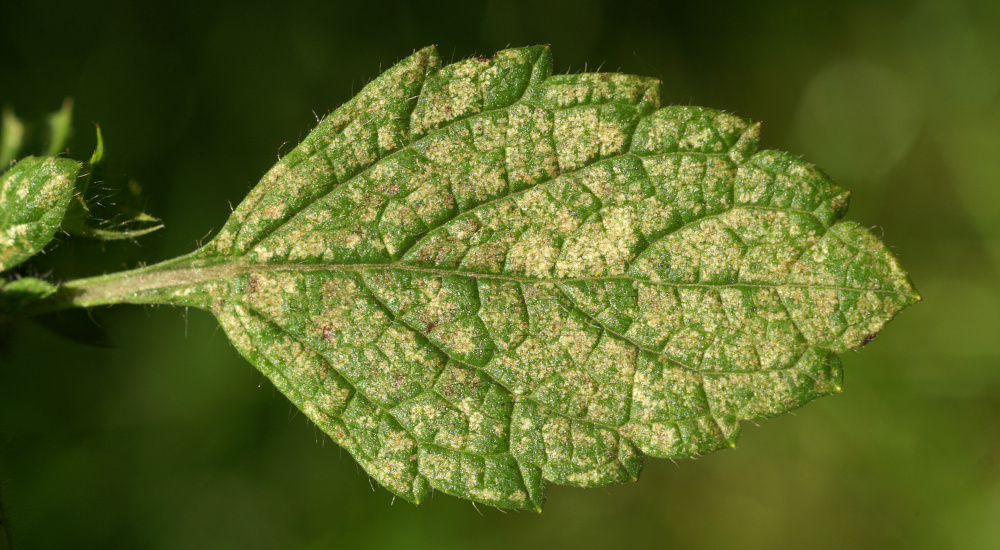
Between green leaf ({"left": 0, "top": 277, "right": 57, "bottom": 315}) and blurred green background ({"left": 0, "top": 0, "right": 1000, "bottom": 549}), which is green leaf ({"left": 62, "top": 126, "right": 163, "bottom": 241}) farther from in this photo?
blurred green background ({"left": 0, "top": 0, "right": 1000, "bottom": 549})

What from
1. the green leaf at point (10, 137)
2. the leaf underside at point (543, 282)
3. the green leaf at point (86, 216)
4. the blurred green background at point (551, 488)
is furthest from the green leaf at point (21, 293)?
the blurred green background at point (551, 488)

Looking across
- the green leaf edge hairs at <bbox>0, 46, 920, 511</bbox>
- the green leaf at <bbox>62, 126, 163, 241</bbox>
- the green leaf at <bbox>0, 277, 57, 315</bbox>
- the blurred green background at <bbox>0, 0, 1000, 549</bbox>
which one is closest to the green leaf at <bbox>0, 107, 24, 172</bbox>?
the blurred green background at <bbox>0, 0, 1000, 549</bbox>

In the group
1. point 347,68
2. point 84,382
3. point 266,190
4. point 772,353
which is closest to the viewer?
point 772,353

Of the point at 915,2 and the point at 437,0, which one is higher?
the point at 915,2

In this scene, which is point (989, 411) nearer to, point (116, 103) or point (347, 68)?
point (347, 68)

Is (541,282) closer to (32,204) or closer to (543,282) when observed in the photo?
(543,282)

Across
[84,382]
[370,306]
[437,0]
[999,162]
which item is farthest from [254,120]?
[999,162]

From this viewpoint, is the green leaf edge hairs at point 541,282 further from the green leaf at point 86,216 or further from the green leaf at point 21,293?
the green leaf at point 86,216
